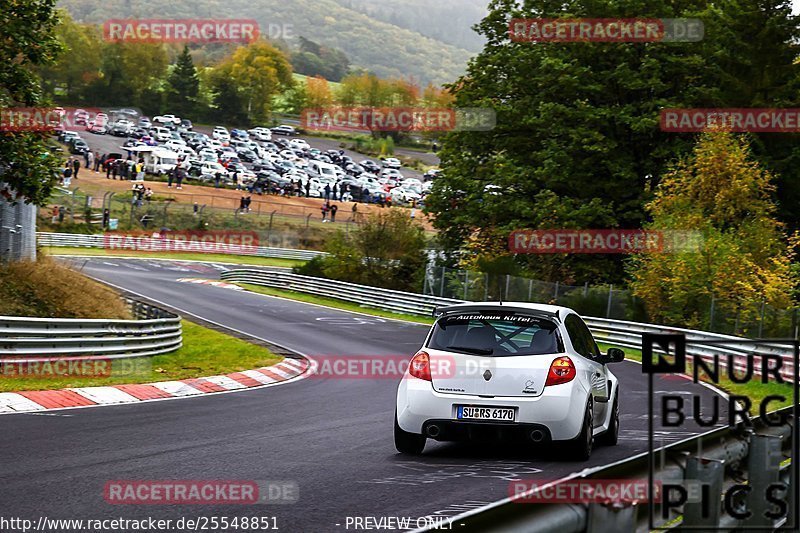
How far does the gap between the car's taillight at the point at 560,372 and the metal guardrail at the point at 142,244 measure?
55.4 metres

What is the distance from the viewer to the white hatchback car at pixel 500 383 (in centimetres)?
1041

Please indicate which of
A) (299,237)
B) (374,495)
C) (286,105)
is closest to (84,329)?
(374,495)

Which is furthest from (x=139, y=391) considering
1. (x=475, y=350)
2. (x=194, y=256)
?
(x=194, y=256)

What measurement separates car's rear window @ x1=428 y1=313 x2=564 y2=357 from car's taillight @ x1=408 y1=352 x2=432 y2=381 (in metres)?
0.16

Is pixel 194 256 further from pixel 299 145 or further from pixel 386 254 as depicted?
pixel 299 145

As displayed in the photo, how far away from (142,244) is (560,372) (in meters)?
64.2

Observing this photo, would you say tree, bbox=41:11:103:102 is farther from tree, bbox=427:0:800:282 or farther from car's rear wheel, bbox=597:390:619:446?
car's rear wheel, bbox=597:390:619:446

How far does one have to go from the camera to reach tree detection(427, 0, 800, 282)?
42.1 m

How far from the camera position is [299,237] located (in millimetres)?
79438

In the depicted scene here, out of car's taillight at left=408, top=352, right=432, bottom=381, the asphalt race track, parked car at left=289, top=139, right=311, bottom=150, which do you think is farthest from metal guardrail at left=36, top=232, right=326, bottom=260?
car's taillight at left=408, top=352, right=432, bottom=381

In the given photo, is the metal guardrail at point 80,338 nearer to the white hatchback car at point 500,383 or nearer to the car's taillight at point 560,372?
the white hatchback car at point 500,383

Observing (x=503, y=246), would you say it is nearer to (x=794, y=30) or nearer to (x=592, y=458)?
(x=794, y=30)

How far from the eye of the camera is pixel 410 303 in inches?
1690

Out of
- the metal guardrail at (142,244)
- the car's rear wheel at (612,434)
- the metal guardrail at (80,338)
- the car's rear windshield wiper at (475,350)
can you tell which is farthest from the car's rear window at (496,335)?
the metal guardrail at (142,244)
